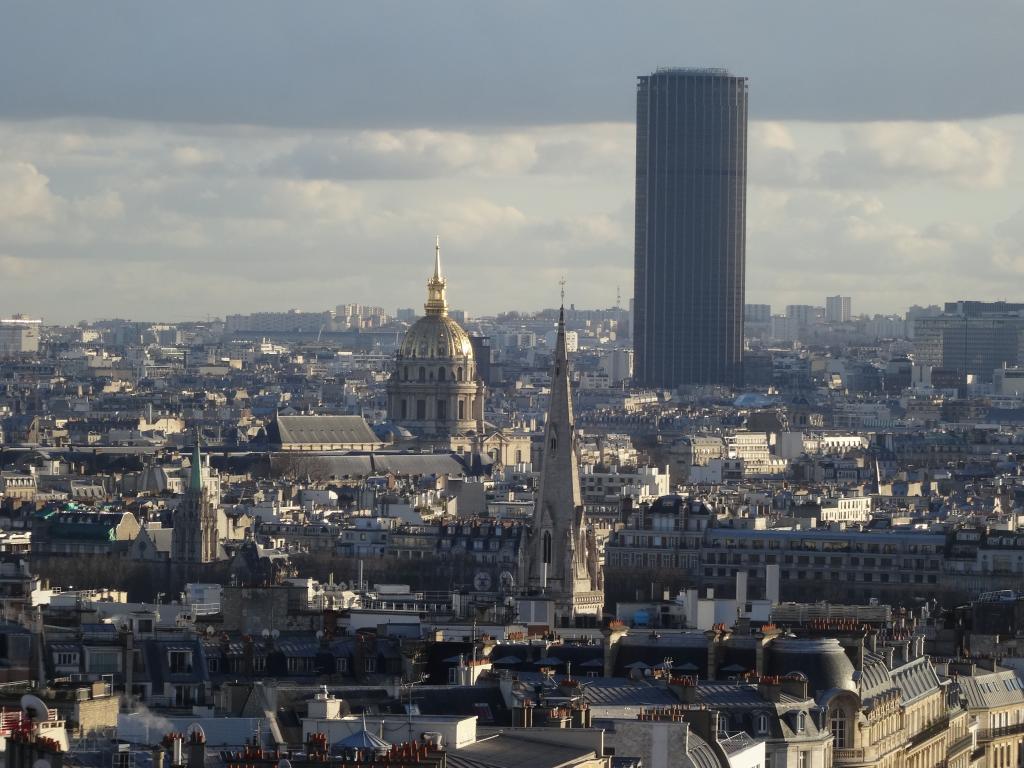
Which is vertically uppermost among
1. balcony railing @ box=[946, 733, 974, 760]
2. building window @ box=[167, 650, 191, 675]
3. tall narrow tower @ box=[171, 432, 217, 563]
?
building window @ box=[167, 650, 191, 675]

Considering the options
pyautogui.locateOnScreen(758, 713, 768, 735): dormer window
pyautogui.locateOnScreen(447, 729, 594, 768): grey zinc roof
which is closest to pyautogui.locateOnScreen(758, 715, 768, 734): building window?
pyautogui.locateOnScreen(758, 713, 768, 735): dormer window

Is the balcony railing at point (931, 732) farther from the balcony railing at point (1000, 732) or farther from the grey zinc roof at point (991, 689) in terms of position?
the grey zinc roof at point (991, 689)

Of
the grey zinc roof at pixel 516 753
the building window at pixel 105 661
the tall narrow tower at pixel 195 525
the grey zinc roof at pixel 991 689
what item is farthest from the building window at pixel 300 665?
the tall narrow tower at pixel 195 525

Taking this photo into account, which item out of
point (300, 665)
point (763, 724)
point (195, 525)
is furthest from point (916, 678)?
point (195, 525)

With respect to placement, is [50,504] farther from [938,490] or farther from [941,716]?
[941,716]

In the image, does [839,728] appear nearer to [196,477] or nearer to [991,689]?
[991,689]

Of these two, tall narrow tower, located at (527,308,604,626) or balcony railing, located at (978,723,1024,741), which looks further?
tall narrow tower, located at (527,308,604,626)

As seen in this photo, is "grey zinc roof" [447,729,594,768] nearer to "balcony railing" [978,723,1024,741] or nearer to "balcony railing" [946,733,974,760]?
"balcony railing" [946,733,974,760]
